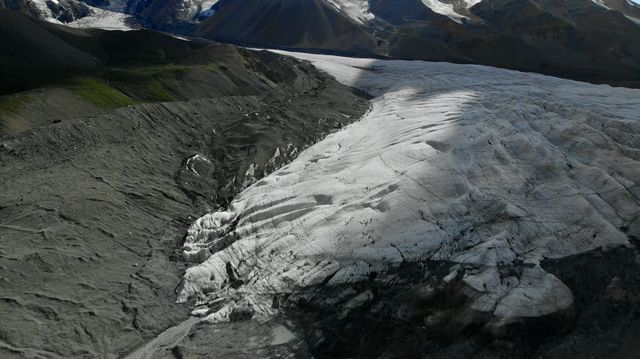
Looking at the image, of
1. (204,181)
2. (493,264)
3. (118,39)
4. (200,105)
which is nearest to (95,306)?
(204,181)

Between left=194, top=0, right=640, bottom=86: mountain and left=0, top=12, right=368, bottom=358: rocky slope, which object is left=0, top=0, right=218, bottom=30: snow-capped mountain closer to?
left=194, top=0, right=640, bottom=86: mountain

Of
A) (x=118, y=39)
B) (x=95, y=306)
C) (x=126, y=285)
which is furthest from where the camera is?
(x=118, y=39)

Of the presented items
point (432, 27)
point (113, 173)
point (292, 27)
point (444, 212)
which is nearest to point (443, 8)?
point (432, 27)

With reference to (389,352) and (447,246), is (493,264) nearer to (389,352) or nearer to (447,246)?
(447,246)

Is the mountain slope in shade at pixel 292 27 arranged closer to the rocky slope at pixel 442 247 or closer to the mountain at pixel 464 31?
the mountain at pixel 464 31

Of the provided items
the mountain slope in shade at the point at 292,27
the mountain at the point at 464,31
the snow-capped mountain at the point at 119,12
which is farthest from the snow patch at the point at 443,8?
the snow-capped mountain at the point at 119,12
